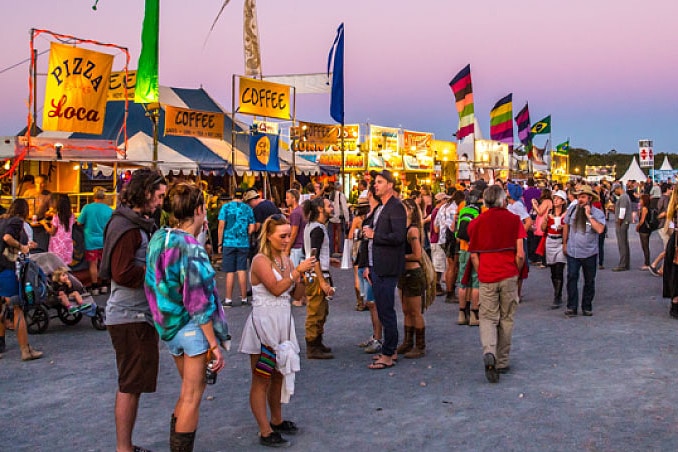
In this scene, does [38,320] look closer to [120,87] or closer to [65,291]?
[65,291]

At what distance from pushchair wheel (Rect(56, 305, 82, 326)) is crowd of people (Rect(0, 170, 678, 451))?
25 cm

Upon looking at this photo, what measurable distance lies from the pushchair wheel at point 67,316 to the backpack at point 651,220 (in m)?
11.8

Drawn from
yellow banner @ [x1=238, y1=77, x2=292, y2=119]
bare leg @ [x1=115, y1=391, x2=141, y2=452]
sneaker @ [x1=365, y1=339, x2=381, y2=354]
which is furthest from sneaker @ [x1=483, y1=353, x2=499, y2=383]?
yellow banner @ [x1=238, y1=77, x2=292, y2=119]

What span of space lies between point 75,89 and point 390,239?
8.76 meters

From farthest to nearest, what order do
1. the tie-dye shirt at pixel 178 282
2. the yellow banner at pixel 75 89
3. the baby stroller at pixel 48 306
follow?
1. the yellow banner at pixel 75 89
2. the baby stroller at pixel 48 306
3. the tie-dye shirt at pixel 178 282

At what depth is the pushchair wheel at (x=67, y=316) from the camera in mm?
9393

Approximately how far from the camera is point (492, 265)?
6840 millimetres

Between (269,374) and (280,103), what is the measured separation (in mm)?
13135

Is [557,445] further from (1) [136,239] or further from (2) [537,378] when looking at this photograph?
(1) [136,239]

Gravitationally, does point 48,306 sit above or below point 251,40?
below

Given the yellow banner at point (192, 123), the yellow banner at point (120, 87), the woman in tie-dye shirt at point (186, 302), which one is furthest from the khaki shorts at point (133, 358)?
the yellow banner at point (120, 87)

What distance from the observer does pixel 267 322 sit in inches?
193

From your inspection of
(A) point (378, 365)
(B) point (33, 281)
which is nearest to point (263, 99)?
(B) point (33, 281)

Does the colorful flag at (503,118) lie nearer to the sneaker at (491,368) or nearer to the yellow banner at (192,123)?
the yellow banner at (192,123)
